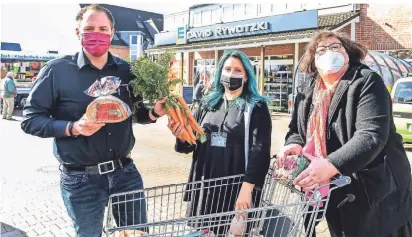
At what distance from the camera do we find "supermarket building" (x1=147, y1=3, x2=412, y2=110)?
14.5 meters

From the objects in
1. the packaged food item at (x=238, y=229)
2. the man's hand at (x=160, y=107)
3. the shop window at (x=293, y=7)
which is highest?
the shop window at (x=293, y=7)

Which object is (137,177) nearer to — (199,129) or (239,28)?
(199,129)

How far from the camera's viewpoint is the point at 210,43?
66.6 ft

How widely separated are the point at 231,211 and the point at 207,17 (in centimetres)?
2165

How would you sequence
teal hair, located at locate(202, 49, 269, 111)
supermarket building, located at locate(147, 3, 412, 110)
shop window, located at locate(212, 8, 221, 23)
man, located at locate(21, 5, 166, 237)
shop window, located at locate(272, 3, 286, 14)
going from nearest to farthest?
man, located at locate(21, 5, 166, 237), teal hair, located at locate(202, 49, 269, 111), supermarket building, located at locate(147, 3, 412, 110), shop window, located at locate(272, 3, 286, 14), shop window, located at locate(212, 8, 221, 23)

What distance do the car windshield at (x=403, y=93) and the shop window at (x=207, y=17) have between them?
14521 millimetres

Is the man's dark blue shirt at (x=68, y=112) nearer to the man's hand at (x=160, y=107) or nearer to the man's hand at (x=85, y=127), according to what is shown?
the man's hand at (x=85, y=127)

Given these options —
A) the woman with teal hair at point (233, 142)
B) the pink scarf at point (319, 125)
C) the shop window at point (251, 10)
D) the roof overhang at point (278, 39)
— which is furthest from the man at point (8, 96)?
the pink scarf at point (319, 125)

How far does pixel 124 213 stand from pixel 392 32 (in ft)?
48.0

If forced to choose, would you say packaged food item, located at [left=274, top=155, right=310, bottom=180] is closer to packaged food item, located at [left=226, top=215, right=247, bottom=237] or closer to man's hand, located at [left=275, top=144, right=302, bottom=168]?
man's hand, located at [left=275, top=144, right=302, bottom=168]

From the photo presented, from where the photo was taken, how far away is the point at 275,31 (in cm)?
1753

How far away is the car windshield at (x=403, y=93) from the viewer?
9.23 m

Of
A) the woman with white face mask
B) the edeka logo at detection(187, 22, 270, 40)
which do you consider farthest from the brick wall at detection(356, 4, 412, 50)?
the woman with white face mask

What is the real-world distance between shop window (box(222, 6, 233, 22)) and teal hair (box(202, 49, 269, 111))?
18.7m
